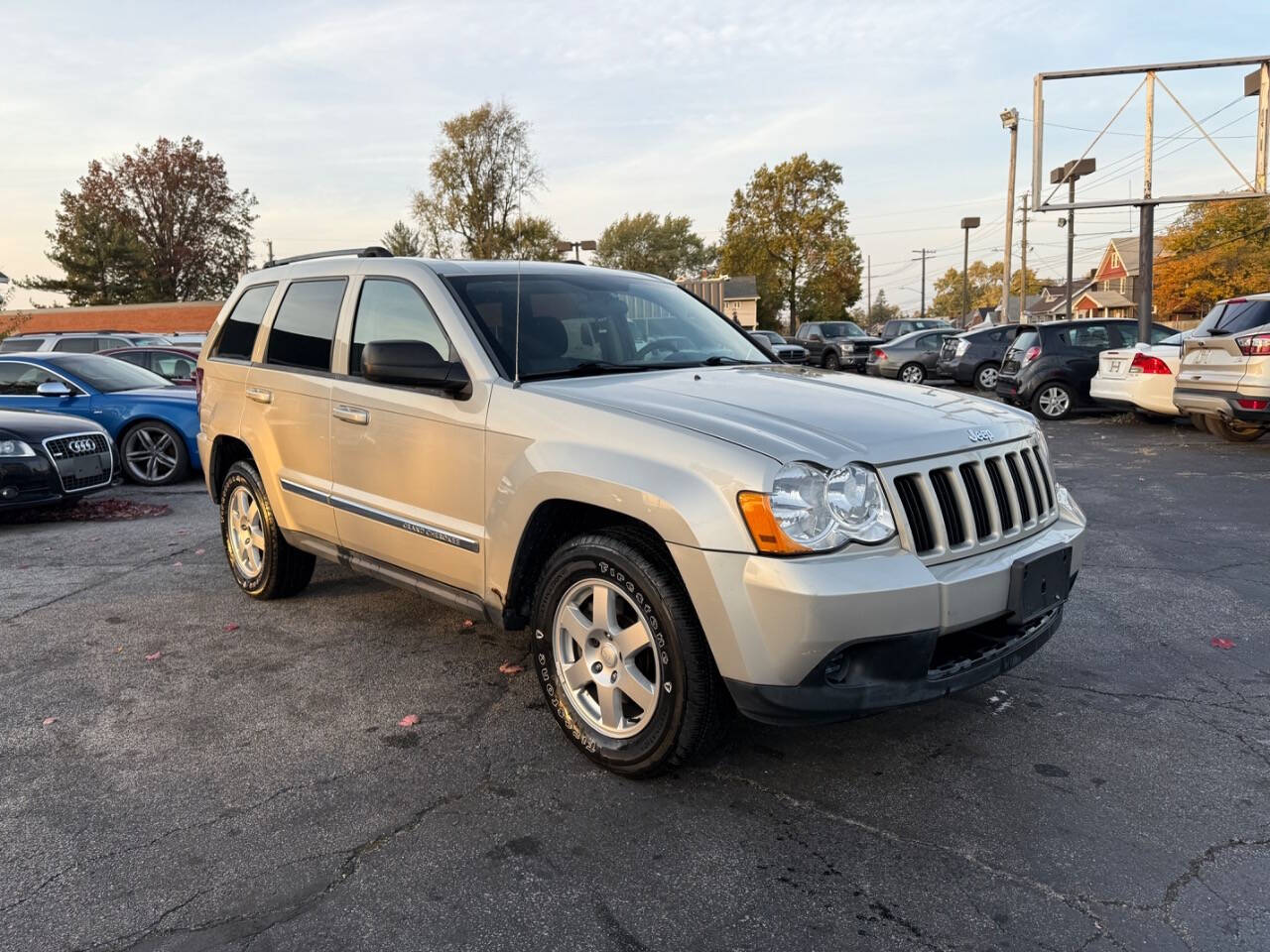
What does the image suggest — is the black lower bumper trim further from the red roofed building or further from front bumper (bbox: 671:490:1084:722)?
the red roofed building

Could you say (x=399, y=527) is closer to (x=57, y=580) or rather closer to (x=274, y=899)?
(x=274, y=899)

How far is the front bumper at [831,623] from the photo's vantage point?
2695mm

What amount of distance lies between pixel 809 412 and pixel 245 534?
3.65 metres

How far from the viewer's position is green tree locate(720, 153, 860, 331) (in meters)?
51.6

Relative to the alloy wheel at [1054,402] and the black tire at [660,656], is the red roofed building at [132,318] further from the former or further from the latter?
the black tire at [660,656]

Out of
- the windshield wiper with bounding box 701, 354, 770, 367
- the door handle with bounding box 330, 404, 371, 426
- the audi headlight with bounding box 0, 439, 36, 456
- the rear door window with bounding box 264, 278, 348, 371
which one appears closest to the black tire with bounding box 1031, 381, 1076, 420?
the windshield wiper with bounding box 701, 354, 770, 367

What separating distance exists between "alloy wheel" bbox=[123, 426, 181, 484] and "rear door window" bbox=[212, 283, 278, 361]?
16.1 ft

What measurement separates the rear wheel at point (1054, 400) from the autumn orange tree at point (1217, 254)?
3693cm

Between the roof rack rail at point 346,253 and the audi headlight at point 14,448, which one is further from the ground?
the roof rack rail at point 346,253

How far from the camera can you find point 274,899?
2.61 m

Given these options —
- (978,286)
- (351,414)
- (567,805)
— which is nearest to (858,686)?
(567,805)

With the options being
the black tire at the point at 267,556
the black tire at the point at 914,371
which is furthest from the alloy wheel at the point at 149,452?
the black tire at the point at 914,371

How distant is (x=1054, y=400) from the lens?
49.2 ft

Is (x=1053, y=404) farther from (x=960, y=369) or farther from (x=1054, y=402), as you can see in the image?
(x=960, y=369)
